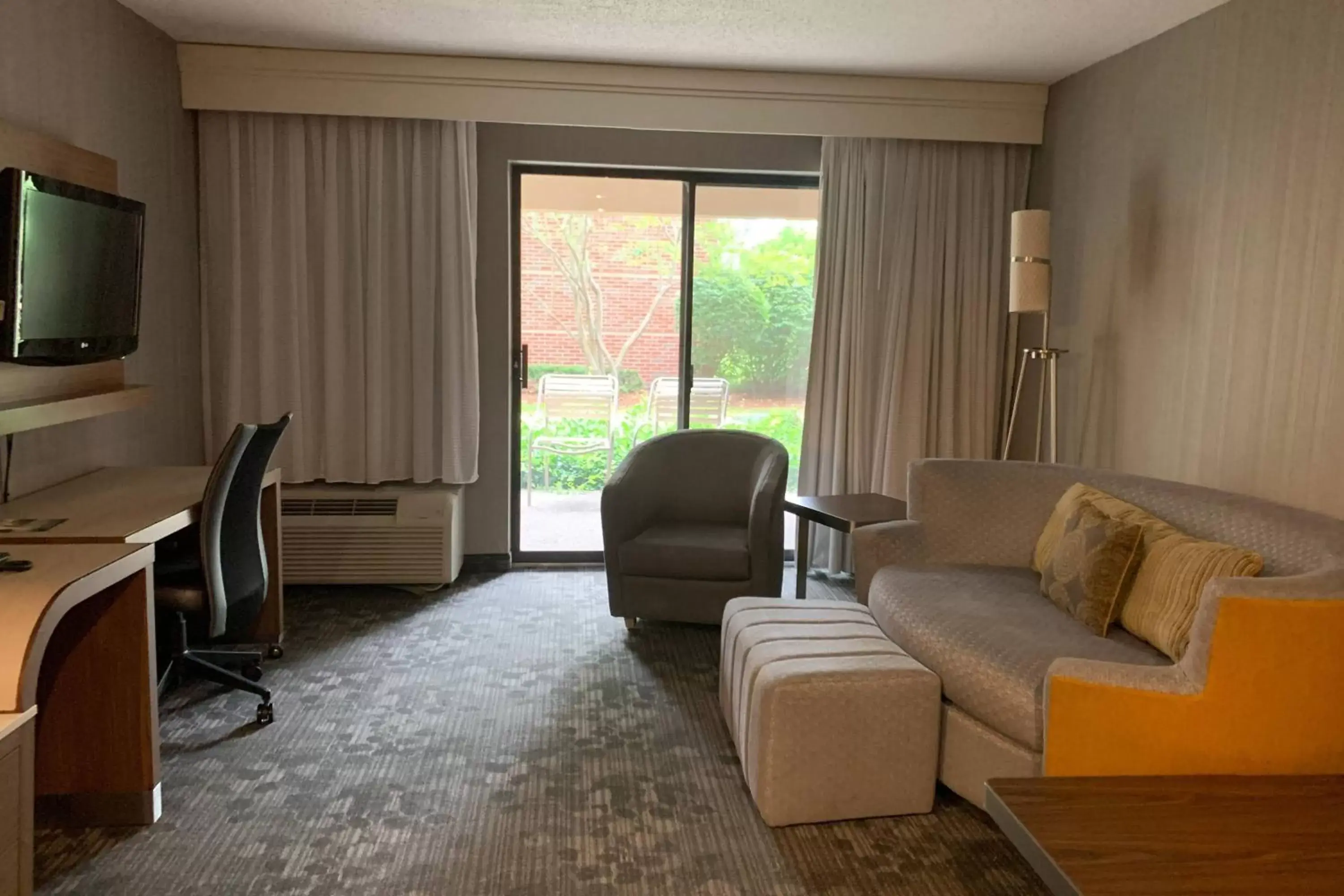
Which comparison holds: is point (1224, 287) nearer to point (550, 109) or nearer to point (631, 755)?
point (631, 755)

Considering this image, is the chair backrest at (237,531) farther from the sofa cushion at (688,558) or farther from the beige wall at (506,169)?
the beige wall at (506,169)

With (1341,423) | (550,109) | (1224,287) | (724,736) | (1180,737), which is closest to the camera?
(1180,737)

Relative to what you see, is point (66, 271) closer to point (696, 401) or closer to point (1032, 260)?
point (696, 401)

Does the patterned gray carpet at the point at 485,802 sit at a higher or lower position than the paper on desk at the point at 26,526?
lower

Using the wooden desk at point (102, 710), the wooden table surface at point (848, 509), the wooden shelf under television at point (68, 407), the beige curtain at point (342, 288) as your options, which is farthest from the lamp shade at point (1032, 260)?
the wooden shelf under television at point (68, 407)

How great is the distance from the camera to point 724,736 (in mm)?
3154

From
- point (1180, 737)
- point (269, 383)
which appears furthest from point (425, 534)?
point (1180, 737)

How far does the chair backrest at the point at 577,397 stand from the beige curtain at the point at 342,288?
1.72 ft

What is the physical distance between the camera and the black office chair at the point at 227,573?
2.98 metres

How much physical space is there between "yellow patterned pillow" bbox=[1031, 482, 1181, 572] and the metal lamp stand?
0.70 metres

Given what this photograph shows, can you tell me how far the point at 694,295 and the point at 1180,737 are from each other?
11.3ft

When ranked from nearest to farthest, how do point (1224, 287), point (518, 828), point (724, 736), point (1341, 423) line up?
1. point (518, 828)
2. point (1341, 423)
3. point (724, 736)
4. point (1224, 287)

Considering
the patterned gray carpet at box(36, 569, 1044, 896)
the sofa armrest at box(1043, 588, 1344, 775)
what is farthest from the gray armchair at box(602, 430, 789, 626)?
the sofa armrest at box(1043, 588, 1344, 775)

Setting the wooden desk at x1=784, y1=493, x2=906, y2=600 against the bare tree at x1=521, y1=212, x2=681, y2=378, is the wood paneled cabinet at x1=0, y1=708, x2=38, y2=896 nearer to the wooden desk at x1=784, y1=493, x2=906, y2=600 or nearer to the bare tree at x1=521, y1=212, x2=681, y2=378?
the wooden desk at x1=784, y1=493, x2=906, y2=600
